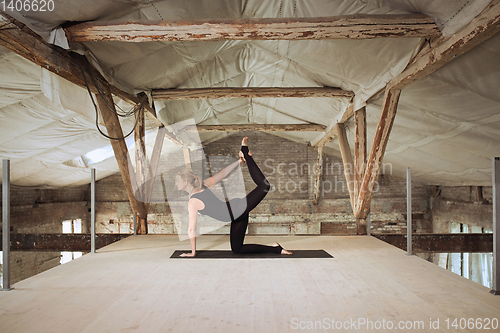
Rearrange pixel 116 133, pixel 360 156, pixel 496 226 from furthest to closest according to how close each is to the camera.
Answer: pixel 360 156 → pixel 116 133 → pixel 496 226

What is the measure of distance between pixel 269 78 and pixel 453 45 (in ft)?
10.5

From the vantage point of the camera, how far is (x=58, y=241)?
477 centimetres

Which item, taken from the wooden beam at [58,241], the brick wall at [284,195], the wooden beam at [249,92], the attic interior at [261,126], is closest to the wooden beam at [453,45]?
the attic interior at [261,126]

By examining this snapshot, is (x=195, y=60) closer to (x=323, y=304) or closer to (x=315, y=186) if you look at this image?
(x=323, y=304)

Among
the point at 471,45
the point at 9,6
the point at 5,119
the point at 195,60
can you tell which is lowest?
the point at 5,119

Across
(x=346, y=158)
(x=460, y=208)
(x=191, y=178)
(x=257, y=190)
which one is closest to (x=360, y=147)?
(x=346, y=158)

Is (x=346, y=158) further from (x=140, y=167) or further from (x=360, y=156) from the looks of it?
(x=140, y=167)

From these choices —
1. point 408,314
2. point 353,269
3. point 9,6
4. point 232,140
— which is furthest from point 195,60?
point 232,140

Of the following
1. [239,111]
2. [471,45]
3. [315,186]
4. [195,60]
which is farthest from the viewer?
[315,186]

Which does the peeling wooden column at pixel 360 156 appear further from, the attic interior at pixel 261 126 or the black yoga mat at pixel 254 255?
the black yoga mat at pixel 254 255

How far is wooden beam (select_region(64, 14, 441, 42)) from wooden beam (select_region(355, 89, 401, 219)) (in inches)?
43.5

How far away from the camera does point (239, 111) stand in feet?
25.0

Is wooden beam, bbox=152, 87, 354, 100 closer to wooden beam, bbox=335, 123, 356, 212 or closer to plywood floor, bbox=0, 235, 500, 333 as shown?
wooden beam, bbox=335, 123, 356, 212

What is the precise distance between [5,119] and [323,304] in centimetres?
Answer: 432
